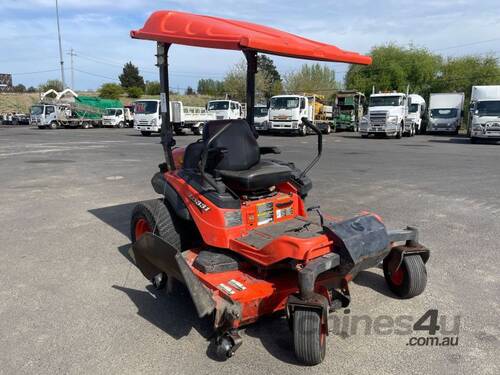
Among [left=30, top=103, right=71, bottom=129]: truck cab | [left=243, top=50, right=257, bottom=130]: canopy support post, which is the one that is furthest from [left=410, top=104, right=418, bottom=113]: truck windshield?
[left=30, top=103, right=71, bottom=129]: truck cab

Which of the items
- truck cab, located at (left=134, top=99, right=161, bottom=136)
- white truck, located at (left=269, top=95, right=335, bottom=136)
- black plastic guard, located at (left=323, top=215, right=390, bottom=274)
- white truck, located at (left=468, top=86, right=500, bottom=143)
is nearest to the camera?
black plastic guard, located at (left=323, top=215, right=390, bottom=274)

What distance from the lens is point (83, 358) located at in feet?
9.76

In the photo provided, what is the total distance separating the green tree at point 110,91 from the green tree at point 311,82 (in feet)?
101

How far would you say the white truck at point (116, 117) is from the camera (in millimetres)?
40353

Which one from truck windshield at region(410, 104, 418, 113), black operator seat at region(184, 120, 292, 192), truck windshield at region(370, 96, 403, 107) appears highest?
truck windshield at region(370, 96, 403, 107)

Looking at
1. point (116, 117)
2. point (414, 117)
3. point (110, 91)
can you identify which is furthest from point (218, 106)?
→ point (110, 91)

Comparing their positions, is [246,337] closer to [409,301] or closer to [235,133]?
[409,301]

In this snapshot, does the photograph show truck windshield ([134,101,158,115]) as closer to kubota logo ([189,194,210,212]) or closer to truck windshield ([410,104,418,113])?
truck windshield ([410,104,418,113])

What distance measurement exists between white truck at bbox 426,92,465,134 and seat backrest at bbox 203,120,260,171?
29.7 m

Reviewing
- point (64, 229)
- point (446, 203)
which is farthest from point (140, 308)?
point (446, 203)

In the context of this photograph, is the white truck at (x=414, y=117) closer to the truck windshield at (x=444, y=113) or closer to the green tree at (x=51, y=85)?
the truck windshield at (x=444, y=113)

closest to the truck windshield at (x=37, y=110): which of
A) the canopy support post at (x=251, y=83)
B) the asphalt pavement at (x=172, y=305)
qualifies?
the asphalt pavement at (x=172, y=305)

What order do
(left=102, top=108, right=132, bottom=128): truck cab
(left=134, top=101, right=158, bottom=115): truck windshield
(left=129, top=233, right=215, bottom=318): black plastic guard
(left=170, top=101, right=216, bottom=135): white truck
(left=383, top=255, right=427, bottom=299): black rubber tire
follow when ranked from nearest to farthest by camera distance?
(left=129, top=233, right=215, bottom=318): black plastic guard, (left=383, top=255, right=427, bottom=299): black rubber tire, (left=134, top=101, right=158, bottom=115): truck windshield, (left=170, top=101, right=216, bottom=135): white truck, (left=102, top=108, right=132, bottom=128): truck cab

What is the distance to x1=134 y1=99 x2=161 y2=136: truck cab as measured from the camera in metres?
26.0
